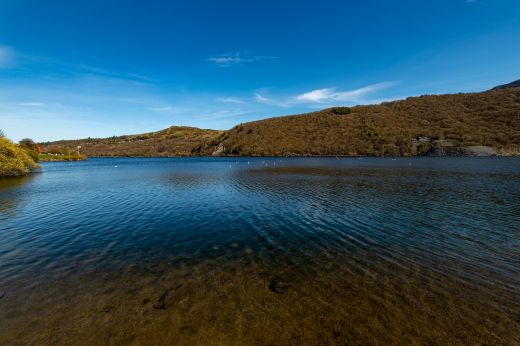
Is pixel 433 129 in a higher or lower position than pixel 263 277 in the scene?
Answer: higher

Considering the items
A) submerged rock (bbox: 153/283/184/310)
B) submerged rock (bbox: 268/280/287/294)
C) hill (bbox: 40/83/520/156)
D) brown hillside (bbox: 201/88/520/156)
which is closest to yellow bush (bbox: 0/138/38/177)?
submerged rock (bbox: 153/283/184/310)

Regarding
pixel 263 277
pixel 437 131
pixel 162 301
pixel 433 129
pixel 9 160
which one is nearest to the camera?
pixel 162 301

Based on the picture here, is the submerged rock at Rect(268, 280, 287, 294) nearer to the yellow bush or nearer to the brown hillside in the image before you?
the yellow bush

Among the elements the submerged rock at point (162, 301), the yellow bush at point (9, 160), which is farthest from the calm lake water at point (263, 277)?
the yellow bush at point (9, 160)

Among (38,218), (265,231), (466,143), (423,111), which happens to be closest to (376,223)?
(265,231)

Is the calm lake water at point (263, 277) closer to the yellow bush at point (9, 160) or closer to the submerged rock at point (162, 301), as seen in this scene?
the submerged rock at point (162, 301)

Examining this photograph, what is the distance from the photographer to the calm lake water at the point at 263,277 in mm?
8203

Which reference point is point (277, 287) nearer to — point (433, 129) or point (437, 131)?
point (437, 131)

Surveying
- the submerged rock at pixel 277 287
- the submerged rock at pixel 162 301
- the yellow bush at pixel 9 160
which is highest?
the yellow bush at pixel 9 160

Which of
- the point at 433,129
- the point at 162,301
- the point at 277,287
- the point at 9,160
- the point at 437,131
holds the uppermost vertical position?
the point at 433,129

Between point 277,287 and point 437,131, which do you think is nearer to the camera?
point 277,287

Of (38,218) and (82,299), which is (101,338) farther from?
(38,218)

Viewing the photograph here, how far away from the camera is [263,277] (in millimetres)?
11883

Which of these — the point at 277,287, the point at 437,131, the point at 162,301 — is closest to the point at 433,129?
the point at 437,131
